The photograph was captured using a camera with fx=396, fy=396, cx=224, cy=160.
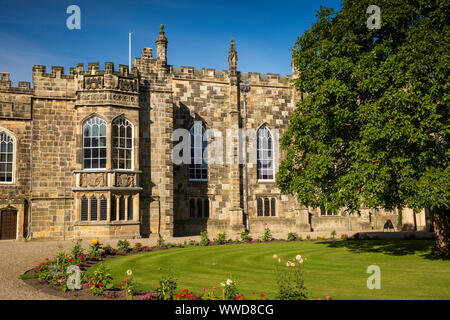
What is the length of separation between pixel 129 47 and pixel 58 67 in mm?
6422

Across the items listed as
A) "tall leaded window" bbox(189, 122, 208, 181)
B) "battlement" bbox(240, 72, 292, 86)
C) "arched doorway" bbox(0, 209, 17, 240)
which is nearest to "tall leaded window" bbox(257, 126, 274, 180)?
"battlement" bbox(240, 72, 292, 86)

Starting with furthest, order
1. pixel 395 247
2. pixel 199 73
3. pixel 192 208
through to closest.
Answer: pixel 199 73, pixel 192 208, pixel 395 247

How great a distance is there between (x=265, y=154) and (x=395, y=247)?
17.6 metres

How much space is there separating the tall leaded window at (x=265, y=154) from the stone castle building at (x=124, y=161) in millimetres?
1075

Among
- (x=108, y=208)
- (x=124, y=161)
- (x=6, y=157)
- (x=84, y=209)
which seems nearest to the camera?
(x=108, y=208)

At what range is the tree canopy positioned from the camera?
15250mm

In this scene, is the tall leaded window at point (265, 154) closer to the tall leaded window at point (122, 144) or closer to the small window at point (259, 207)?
the small window at point (259, 207)

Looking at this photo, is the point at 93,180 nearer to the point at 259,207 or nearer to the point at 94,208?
the point at 94,208

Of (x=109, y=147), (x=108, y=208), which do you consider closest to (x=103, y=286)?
(x=108, y=208)

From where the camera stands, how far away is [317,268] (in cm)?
1523

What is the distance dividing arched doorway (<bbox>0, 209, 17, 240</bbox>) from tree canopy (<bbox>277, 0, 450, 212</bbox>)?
21.4 meters

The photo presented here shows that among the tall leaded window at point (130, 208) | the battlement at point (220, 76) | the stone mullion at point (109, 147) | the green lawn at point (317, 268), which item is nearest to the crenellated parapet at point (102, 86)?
the stone mullion at point (109, 147)

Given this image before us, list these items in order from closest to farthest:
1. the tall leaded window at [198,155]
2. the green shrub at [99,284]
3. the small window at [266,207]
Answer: the green shrub at [99,284], the tall leaded window at [198,155], the small window at [266,207]

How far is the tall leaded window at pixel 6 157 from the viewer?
29.9m
